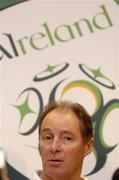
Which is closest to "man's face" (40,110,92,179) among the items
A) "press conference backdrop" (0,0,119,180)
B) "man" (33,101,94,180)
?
"man" (33,101,94,180)

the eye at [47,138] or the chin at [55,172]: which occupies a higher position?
the eye at [47,138]

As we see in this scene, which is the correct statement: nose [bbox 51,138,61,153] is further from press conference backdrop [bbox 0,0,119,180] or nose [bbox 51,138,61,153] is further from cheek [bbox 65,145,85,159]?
press conference backdrop [bbox 0,0,119,180]

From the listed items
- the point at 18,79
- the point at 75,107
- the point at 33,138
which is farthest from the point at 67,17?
the point at 75,107

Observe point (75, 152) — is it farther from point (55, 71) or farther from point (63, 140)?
point (55, 71)

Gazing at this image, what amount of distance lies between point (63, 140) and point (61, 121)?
0.11ft

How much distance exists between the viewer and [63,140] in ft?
2.25

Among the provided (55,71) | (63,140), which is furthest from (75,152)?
(55,71)

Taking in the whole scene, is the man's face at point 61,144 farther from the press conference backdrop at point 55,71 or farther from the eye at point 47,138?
the press conference backdrop at point 55,71

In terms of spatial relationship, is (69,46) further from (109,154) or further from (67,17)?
(109,154)

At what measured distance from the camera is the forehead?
0.68 m

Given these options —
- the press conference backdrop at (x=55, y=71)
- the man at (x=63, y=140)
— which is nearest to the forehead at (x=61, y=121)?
the man at (x=63, y=140)

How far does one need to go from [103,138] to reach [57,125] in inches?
41.8

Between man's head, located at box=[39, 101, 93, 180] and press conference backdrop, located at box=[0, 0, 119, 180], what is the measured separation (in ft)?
3.24

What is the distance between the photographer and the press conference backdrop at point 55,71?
170 centimetres
